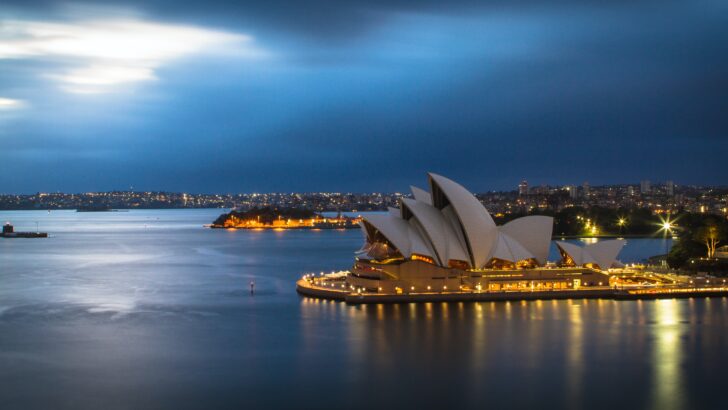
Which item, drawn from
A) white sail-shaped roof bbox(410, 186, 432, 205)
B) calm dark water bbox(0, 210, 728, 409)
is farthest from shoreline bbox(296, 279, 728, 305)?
white sail-shaped roof bbox(410, 186, 432, 205)

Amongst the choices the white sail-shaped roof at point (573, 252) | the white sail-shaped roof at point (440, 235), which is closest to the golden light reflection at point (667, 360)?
the white sail-shaped roof at point (573, 252)

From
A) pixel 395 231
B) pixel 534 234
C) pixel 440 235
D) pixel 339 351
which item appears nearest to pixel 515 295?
pixel 534 234

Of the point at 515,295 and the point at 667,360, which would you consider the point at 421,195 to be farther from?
the point at 667,360

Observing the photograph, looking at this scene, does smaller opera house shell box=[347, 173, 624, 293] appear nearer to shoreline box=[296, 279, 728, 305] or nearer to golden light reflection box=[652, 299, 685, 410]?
shoreline box=[296, 279, 728, 305]

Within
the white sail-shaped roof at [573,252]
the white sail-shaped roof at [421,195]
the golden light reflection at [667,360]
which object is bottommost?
the golden light reflection at [667,360]

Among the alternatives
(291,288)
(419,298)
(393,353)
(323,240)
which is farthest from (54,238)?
(393,353)

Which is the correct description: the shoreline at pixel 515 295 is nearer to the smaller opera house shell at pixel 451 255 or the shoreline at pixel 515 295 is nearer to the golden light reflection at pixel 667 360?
the smaller opera house shell at pixel 451 255
